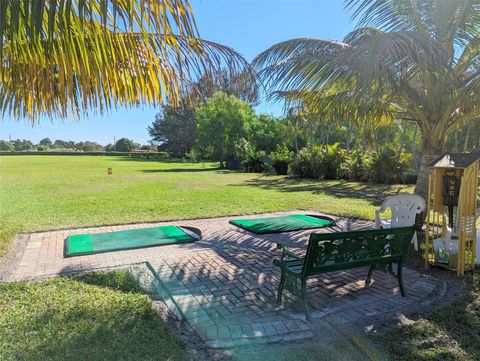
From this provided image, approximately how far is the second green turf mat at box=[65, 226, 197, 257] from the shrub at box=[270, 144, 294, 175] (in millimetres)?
19010

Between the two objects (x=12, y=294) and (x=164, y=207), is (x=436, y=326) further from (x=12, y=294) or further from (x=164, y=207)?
(x=164, y=207)

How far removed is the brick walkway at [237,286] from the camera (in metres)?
3.48

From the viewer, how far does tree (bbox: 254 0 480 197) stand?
18.3 feet

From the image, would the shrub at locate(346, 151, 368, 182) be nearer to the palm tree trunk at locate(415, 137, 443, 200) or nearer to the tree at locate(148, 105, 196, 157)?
the palm tree trunk at locate(415, 137, 443, 200)

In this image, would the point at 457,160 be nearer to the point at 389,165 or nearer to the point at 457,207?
the point at 457,207

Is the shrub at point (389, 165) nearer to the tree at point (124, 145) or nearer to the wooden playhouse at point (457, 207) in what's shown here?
the wooden playhouse at point (457, 207)

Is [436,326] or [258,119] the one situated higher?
[258,119]

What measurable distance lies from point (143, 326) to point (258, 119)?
34224 millimetres

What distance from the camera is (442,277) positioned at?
482 centimetres

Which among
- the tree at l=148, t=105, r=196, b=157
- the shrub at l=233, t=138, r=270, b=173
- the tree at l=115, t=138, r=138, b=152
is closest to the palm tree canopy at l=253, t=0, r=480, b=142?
the shrub at l=233, t=138, r=270, b=173

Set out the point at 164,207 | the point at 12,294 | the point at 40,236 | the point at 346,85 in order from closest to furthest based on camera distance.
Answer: the point at 12,294, the point at 346,85, the point at 40,236, the point at 164,207

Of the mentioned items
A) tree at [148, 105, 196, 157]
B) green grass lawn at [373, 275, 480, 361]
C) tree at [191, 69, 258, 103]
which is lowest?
green grass lawn at [373, 275, 480, 361]

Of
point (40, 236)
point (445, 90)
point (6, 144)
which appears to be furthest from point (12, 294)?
point (6, 144)

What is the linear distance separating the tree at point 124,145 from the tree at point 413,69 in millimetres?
106796
